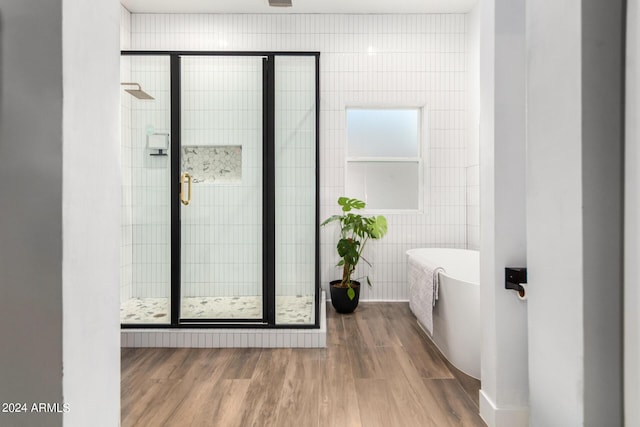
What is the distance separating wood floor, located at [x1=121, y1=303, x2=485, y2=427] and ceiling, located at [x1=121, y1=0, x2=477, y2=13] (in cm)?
320

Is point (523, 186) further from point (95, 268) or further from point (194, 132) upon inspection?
point (194, 132)

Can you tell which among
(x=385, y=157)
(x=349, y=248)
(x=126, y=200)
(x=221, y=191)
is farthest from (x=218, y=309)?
(x=385, y=157)

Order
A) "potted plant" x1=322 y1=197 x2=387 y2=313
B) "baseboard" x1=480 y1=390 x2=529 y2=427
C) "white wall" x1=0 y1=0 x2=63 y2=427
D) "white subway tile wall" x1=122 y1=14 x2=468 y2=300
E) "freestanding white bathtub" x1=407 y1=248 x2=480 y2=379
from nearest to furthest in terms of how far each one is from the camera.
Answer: "white wall" x1=0 y1=0 x2=63 y2=427, "baseboard" x1=480 y1=390 x2=529 y2=427, "freestanding white bathtub" x1=407 y1=248 x2=480 y2=379, "potted plant" x1=322 y1=197 x2=387 y2=313, "white subway tile wall" x1=122 y1=14 x2=468 y2=300

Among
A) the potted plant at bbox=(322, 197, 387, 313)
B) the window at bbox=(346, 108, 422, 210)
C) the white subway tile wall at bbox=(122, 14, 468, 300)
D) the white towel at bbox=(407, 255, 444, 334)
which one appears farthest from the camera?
the window at bbox=(346, 108, 422, 210)

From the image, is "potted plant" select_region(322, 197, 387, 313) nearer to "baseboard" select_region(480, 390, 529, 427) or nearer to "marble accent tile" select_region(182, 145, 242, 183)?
"marble accent tile" select_region(182, 145, 242, 183)

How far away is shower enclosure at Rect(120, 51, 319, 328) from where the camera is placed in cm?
251

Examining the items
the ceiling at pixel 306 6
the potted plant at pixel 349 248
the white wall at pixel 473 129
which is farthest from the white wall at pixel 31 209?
the white wall at pixel 473 129

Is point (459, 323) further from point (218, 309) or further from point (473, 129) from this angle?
point (473, 129)

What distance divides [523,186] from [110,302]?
168 cm

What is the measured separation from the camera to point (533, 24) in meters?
0.63

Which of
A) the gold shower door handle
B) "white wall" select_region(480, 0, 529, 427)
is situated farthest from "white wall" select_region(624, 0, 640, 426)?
the gold shower door handle

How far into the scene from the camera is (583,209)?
516mm

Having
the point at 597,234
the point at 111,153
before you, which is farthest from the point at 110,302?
the point at 597,234

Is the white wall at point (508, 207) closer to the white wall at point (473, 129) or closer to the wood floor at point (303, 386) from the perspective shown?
the wood floor at point (303, 386)
